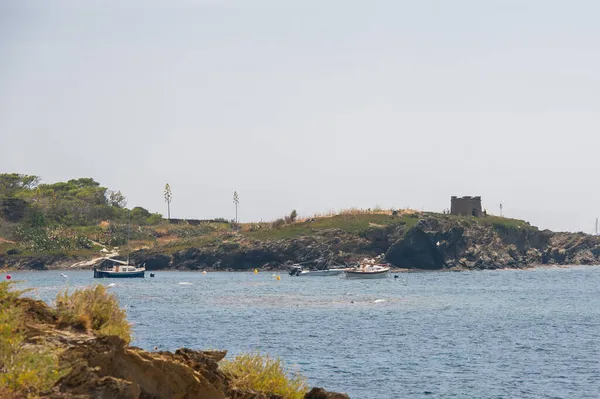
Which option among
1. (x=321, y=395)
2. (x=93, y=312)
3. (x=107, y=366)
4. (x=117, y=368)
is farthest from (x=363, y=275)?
(x=107, y=366)

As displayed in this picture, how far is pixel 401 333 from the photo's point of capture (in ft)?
235

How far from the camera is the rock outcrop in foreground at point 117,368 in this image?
18141 millimetres

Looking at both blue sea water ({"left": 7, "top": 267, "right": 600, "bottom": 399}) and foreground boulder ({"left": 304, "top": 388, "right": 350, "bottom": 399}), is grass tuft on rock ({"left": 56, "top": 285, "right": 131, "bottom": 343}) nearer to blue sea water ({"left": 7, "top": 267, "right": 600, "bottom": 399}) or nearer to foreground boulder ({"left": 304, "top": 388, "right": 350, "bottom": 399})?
blue sea water ({"left": 7, "top": 267, "right": 600, "bottom": 399})

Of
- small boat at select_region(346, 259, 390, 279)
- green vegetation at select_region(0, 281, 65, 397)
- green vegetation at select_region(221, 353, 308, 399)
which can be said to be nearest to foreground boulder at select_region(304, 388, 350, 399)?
Result: green vegetation at select_region(221, 353, 308, 399)

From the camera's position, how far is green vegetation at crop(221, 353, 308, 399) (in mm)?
22969

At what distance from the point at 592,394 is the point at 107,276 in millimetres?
137078

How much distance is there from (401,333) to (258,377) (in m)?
49.6

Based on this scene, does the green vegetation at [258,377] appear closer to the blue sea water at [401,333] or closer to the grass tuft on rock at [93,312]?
the grass tuft on rock at [93,312]

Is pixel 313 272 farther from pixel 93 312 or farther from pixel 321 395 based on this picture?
pixel 93 312

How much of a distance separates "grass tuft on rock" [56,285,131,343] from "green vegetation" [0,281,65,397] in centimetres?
264

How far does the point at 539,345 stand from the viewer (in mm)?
64625

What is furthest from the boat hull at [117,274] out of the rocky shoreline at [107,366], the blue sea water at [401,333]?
the rocky shoreline at [107,366]

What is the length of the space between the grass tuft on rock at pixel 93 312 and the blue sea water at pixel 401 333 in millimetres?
1835

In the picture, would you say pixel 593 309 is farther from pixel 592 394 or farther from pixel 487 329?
pixel 592 394
